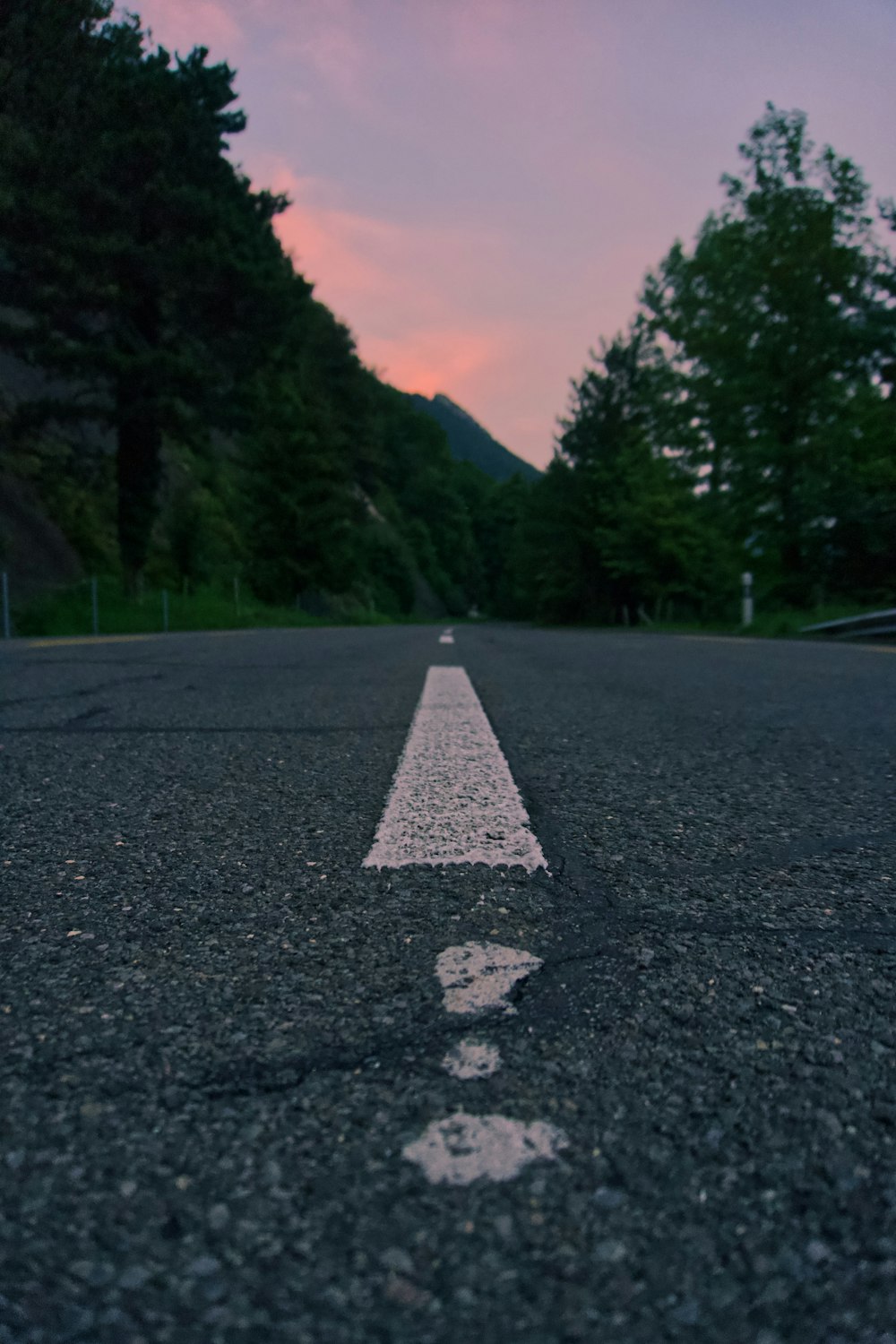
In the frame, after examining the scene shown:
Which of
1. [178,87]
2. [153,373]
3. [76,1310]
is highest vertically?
[178,87]

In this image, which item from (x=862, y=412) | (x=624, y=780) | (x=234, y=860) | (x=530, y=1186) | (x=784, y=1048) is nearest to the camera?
(x=530, y=1186)

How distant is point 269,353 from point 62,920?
23009 millimetres

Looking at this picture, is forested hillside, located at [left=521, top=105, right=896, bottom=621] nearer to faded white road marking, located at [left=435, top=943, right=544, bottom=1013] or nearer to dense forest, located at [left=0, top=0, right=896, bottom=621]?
dense forest, located at [left=0, top=0, right=896, bottom=621]

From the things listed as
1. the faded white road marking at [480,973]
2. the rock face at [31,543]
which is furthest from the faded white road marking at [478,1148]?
the rock face at [31,543]

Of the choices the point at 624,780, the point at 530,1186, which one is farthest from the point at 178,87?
the point at 530,1186

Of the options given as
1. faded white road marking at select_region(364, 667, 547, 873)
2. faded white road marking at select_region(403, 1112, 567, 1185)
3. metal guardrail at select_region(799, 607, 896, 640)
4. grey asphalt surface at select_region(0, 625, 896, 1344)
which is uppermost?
metal guardrail at select_region(799, 607, 896, 640)

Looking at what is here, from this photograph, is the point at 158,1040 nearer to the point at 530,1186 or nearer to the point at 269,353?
the point at 530,1186

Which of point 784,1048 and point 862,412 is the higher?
point 862,412

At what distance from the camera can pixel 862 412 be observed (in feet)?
79.9

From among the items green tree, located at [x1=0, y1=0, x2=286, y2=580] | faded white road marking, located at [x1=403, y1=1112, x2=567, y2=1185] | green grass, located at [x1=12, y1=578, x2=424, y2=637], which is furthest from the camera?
green grass, located at [x1=12, y1=578, x2=424, y2=637]

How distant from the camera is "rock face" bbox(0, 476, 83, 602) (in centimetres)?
2205

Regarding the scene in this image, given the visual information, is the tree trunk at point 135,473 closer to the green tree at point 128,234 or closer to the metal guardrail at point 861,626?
the green tree at point 128,234

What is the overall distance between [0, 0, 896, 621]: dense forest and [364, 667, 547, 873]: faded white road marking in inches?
683

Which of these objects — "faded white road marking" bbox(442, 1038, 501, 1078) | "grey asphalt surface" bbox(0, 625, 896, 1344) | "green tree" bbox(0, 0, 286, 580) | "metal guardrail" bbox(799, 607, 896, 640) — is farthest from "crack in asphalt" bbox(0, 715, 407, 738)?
"green tree" bbox(0, 0, 286, 580)
